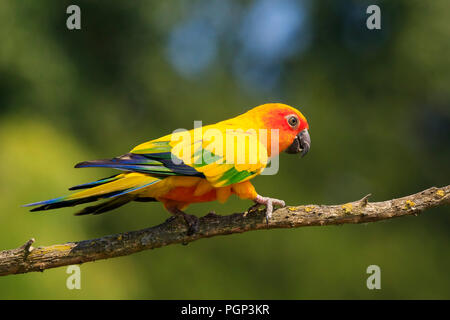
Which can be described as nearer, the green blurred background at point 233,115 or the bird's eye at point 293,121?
the bird's eye at point 293,121

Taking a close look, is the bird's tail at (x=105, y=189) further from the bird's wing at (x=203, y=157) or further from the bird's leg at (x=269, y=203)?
the bird's leg at (x=269, y=203)

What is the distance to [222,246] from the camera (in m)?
12.5

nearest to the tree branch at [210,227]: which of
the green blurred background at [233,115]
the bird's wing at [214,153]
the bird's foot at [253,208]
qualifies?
the bird's foot at [253,208]

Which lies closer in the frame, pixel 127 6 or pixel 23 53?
pixel 23 53

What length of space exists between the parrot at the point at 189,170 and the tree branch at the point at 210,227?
4.6 inches

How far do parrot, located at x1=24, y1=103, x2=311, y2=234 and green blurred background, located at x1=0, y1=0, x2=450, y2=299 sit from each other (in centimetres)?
531

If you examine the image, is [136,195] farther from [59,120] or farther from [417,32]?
[417,32]

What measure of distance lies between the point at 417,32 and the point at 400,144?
10.7 feet

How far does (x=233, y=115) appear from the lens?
43.3 ft

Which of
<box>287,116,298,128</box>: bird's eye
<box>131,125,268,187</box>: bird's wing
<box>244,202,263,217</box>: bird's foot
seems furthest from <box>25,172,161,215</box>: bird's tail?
<box>287,116,298,128</box>: bird's eye

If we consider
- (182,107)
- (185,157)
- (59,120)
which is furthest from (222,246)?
(185,157)

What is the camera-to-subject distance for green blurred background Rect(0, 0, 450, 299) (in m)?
11.4

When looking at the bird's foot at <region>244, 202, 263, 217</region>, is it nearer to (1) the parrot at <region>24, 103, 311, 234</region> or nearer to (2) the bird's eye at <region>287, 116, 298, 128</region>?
(1) the parrot at <region>24, 103, 311, 234</region>

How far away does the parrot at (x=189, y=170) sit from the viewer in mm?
4289
